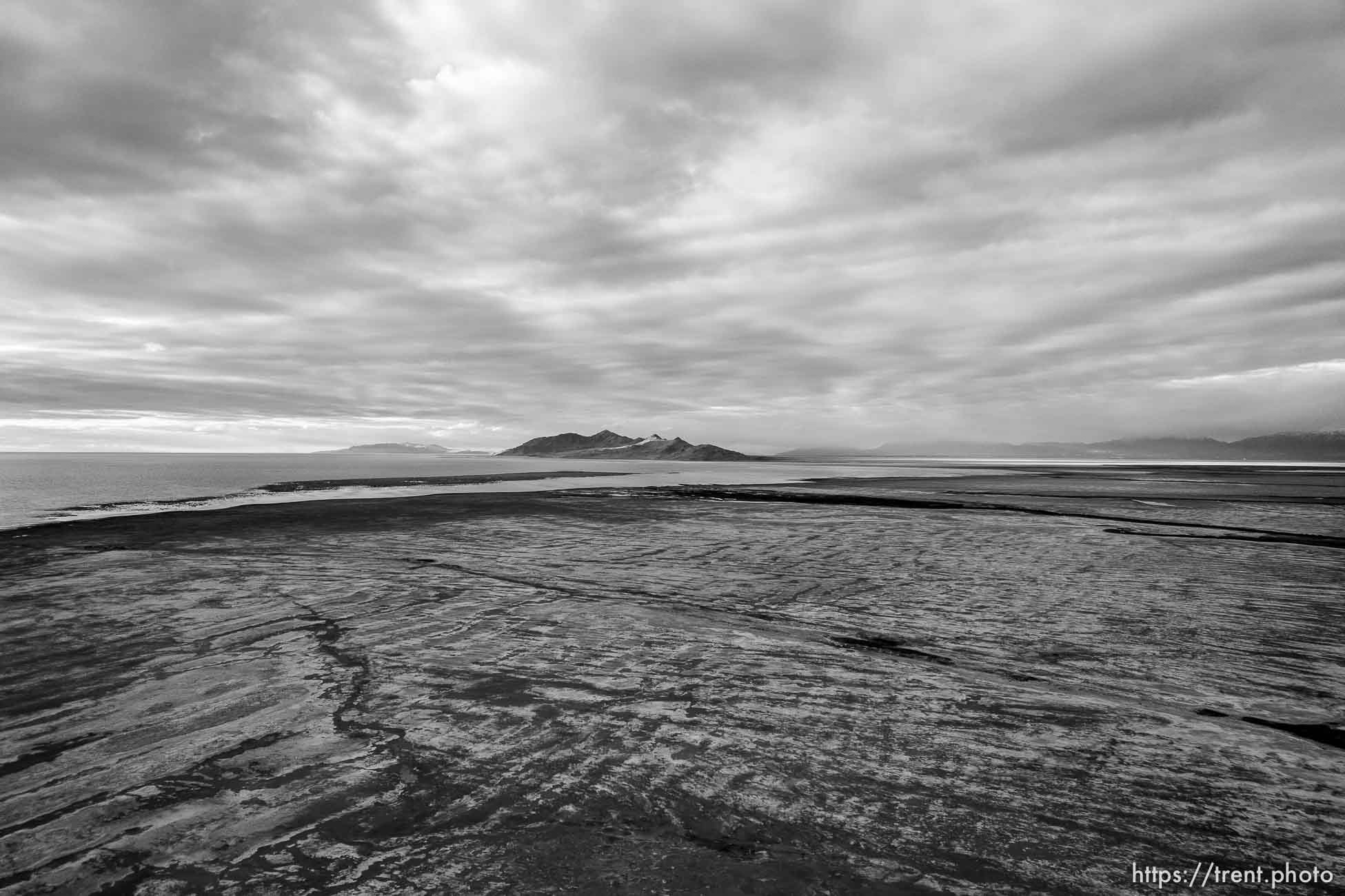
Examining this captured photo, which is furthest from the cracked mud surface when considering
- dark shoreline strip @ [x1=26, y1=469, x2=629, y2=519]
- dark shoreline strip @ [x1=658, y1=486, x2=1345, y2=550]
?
dark shoreline strip @ [x1=26, y1=469, x2=629, y2=519]

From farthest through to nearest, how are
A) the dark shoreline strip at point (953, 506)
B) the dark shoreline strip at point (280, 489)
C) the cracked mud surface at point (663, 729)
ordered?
the dark shoreline strip at point (280, 489) < the dark shoreline strip at point (953, 506) < the cracked mud surface at point (663, 729)

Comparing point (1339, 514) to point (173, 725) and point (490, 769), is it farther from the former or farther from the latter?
point (173, 725)

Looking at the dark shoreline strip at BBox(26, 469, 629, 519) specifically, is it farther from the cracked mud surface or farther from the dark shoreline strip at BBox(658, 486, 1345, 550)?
the cracked mud surface

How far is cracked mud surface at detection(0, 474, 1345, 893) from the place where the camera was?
3.42 meters

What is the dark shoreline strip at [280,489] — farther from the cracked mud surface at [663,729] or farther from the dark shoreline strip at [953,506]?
the cracked mud surface at [663,729]

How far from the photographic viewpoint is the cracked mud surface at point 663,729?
135 inches

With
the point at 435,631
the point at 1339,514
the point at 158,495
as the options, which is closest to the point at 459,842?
the point at 435,631

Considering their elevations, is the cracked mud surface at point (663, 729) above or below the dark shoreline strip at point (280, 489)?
below

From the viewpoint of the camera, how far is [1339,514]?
25.1 metres

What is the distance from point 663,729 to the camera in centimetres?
506

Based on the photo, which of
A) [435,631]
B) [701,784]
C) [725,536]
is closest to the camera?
[701,784]

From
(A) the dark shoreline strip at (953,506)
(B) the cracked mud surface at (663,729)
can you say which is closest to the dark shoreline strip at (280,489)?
(A) the dark shoreline strip at (953,506)

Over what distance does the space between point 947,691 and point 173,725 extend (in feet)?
21.7

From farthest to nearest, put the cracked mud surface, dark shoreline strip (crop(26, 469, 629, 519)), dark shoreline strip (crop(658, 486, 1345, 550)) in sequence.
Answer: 1. dark shoreline strip (crop(26, 469, 629, 519))
2. dark shoreline strip (crop(658, 486, 1345, 550))
3. the cracked mud surface
